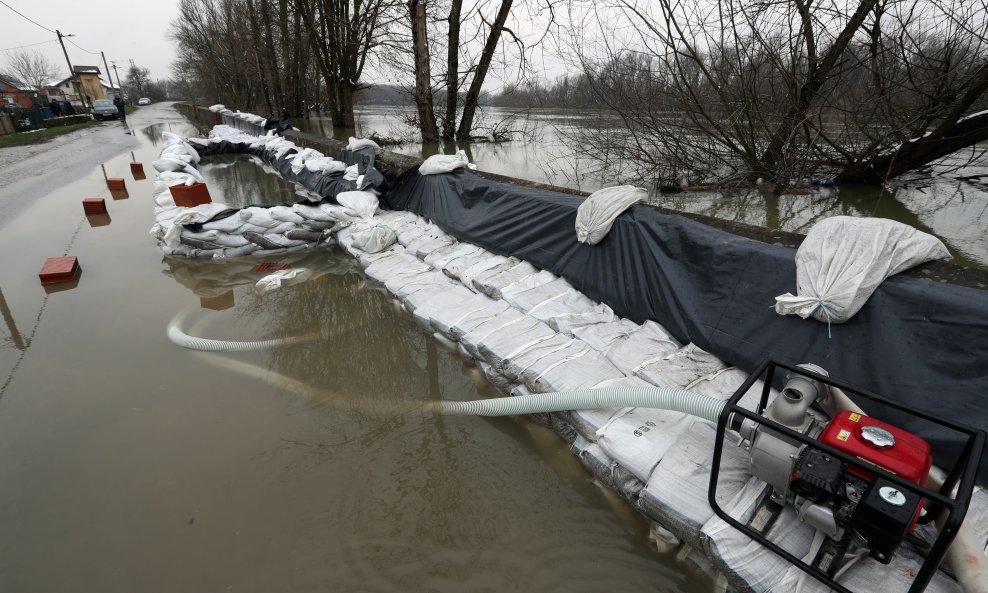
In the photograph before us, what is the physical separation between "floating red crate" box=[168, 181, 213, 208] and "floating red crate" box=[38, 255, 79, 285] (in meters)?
1.26

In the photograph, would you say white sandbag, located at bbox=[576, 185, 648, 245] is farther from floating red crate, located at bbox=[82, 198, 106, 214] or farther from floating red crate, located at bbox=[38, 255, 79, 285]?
floating red crate, located at bbox=[82, 198, 106, 214]

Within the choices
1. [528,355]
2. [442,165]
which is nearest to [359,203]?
[442,165]

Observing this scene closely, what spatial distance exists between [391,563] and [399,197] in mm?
4621

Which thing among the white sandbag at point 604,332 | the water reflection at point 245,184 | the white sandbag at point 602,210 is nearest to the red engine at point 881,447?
the white sandbag at point 604,332

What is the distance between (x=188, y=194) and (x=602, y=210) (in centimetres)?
472

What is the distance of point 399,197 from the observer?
5699mm

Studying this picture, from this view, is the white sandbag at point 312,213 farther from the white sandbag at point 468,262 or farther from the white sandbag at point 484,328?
the white sandbag at point 484,328

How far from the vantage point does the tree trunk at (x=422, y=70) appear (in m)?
8.59

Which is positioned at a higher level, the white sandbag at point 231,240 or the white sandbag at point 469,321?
the white sandbag at point 231,240

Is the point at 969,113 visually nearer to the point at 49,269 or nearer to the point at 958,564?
the point at 958,564

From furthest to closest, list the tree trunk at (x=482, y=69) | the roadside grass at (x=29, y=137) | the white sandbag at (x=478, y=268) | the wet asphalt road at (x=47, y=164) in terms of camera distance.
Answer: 1. the roadside grass at (x=29, y=137)
2. the tree trunk at (x=482, y=69)
3. the wet asphalt road at (x=47, y=164)
4. the white sandbag at (x=478, y=268)

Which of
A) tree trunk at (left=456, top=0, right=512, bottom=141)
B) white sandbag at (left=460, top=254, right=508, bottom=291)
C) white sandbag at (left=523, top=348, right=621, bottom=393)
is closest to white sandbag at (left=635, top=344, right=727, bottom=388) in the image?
white sandbag at (left=523, top=348, right=621, bottom=393)

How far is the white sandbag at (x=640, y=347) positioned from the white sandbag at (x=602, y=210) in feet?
2.56

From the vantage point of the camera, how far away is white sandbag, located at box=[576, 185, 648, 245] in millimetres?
3139
